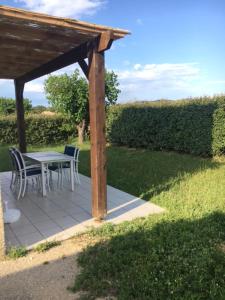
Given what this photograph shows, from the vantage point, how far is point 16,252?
3.77m

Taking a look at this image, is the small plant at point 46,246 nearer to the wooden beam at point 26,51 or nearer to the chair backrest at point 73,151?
the chair backrest at point 73,151

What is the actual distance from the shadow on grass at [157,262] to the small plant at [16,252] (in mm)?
698

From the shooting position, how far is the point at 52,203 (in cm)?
580

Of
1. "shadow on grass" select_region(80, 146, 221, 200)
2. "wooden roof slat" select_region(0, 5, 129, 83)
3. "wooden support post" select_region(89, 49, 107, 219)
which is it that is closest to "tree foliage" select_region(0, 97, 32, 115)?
"shadow on grass" select_region(80, 146, 221, 200)

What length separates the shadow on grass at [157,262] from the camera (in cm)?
293

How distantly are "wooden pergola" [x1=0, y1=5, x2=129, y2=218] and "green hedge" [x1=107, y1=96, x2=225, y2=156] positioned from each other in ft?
18.4

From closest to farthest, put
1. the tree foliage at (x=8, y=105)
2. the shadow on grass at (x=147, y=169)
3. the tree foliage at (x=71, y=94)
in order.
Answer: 1. the shadow on grass at (x=147, y=169)
2. the tree foliage at (x=71, y=94)
3. the tree foliage at (x=8, y=105)

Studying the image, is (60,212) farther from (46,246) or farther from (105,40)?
(105,40)

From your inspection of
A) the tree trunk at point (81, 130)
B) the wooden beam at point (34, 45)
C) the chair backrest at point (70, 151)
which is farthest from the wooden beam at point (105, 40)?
the tree trunk at point (81, 130)

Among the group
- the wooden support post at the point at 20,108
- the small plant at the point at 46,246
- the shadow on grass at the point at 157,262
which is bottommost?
the small plant at the point at 46,246

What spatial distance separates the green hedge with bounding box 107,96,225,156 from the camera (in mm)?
9836

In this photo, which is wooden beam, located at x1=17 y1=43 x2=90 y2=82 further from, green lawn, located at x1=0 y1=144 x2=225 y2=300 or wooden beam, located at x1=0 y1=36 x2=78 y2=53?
green lawn, located at x1=0 y1=144 x2=225 y2=300

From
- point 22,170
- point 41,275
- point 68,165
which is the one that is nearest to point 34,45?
point 22,170

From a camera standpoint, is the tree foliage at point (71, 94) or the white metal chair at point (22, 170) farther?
the tree foliage at point (71, 94)
